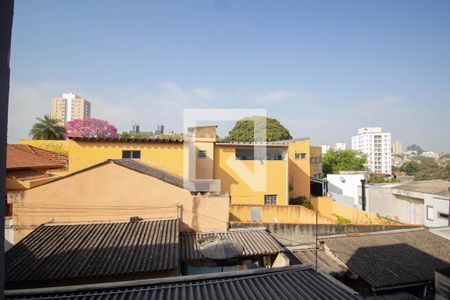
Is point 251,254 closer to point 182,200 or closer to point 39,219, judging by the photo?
point 182,200

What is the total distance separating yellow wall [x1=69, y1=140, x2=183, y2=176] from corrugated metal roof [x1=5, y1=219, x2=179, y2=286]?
22.3 feet

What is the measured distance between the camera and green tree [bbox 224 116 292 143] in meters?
37.2

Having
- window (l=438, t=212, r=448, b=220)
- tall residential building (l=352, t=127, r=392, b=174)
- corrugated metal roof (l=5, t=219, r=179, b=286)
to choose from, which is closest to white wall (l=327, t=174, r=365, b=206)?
window (l=438, t=212, r=448, b=220)

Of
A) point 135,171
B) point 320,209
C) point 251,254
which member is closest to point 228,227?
point 251,254

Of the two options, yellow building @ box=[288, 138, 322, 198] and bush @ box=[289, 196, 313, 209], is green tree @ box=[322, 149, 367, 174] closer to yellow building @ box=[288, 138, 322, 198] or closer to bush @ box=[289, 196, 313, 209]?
yellow building @ box=[288, 138, 322, 198]

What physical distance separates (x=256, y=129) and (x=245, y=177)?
1825 cm

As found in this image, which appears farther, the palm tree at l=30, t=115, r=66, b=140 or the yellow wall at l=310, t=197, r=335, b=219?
the palm tree at l=30, t=115, r=66, b=140

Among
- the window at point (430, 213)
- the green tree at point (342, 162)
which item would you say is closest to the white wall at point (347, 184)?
the window at point (430, 213)

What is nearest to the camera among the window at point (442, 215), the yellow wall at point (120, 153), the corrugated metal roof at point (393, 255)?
the corrugated metal roof at point (393, 255)

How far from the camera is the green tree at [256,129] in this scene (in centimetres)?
3723

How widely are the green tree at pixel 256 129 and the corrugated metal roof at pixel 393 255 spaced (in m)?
23.6

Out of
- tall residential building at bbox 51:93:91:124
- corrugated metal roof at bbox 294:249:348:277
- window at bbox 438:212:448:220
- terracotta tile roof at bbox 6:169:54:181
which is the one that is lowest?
Answer: corrugated metal roof at bbox 294:249:348:277

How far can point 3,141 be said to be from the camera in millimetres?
2020

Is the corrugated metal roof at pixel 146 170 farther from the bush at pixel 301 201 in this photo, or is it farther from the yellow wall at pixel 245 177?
the bush at pixel 301 201
